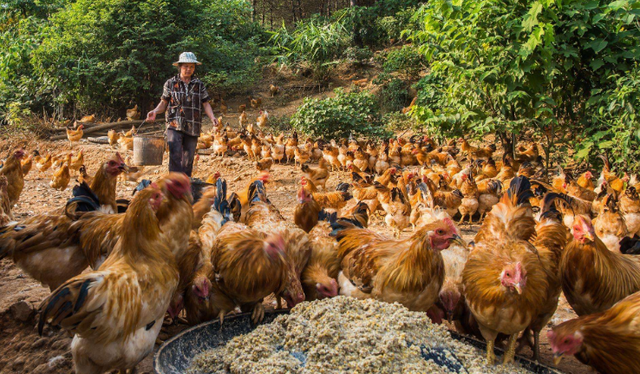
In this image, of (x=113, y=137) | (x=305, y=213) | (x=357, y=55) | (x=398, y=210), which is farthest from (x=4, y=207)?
(x=357, y=55)

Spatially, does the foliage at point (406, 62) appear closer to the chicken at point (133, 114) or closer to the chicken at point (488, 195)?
the chicken at point (488, 195)

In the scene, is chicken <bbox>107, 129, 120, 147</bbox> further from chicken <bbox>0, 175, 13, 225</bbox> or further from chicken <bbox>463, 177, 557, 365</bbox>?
chicken <bbox>463, 177, 557, 365</bbox>

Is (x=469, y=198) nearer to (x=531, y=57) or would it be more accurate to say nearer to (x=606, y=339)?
(x=531, y=57)

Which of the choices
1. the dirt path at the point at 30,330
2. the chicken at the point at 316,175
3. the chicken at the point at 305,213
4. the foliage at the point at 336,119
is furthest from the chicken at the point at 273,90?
the chicken at the point at 305,213

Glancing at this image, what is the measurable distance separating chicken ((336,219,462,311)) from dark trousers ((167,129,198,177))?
3.80 meters

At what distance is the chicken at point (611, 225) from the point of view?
5.20m

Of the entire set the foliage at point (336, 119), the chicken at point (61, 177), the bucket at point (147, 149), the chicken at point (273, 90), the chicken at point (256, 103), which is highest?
the chicken at point (273, 90)

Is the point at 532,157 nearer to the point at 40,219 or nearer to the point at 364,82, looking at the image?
the point at 40,219

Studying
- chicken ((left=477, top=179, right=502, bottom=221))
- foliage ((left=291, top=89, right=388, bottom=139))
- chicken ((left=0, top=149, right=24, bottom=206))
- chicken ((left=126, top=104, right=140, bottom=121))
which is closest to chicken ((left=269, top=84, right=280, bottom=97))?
chicken ((left=126, top=104, right=140, bottom=121))

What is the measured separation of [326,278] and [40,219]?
2578 mm

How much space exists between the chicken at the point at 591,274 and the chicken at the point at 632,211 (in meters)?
3.23

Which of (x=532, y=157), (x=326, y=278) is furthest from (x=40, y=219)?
(x=532, y=157)

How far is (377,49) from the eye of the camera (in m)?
22.9

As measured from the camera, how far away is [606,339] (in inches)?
99.3
